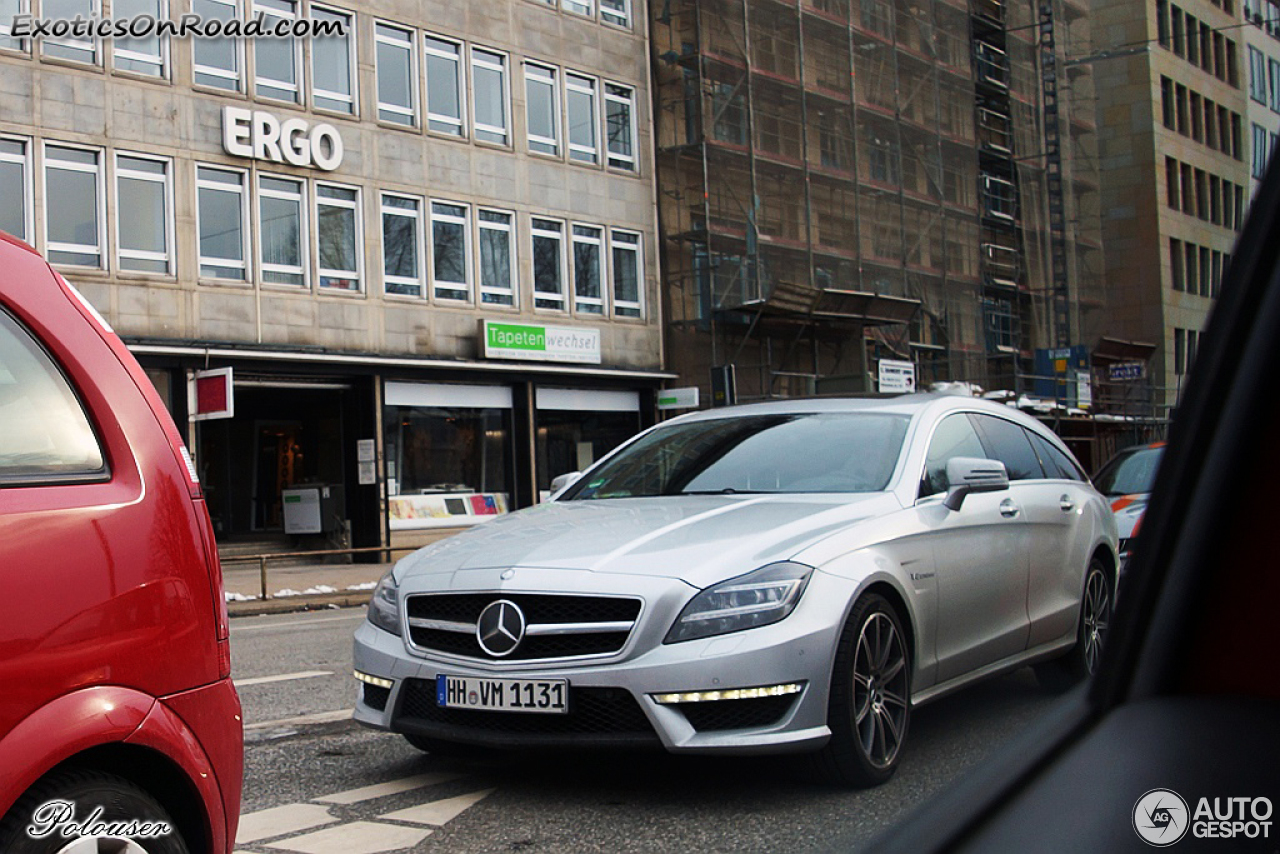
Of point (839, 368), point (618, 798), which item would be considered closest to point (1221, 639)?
point (618, 798)

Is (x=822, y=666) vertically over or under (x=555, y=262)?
A: under

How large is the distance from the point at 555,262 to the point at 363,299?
202 inches

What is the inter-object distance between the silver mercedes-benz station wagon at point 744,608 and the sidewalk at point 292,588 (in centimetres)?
1178

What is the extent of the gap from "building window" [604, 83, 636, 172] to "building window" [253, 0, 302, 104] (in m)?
7.93

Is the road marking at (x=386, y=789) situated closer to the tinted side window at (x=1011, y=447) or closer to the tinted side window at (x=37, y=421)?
the tinted side window at (x=37, y=421)

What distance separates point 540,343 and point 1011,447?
881 inches

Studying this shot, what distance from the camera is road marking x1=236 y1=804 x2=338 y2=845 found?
4.46 meters

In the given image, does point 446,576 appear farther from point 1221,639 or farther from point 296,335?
point 296,335

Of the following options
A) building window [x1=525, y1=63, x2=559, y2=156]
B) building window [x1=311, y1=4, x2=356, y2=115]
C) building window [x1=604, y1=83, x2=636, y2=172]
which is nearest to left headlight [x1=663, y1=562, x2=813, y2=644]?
building window [x1=311, y1=4, x2=356, y2=115]

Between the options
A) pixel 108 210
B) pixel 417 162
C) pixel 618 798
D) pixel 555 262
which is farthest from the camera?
pixel 555 262

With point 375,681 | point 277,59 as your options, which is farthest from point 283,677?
point 277,59

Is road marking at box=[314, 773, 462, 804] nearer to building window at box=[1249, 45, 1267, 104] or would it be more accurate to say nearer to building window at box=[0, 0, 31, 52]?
building window at box=[1249, 45, 1267, 104]

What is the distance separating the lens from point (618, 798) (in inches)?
184

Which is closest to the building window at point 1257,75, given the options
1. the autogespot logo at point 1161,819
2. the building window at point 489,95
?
the autogespot logo at point 1161,819
